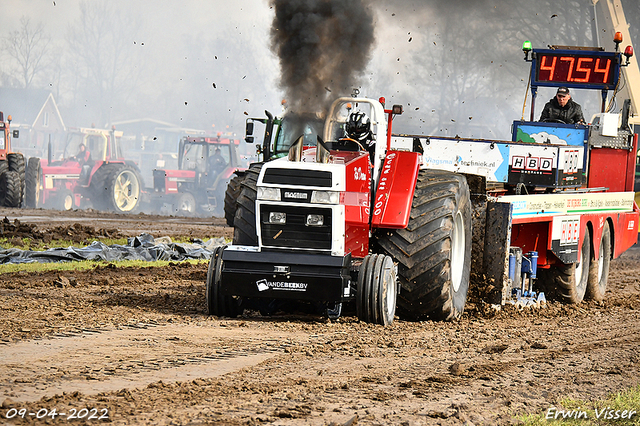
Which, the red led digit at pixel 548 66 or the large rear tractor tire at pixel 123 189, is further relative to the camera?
the large rear tractor tire at pixel 123 189

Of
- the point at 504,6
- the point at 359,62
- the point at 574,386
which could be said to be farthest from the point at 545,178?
the point at 504,6

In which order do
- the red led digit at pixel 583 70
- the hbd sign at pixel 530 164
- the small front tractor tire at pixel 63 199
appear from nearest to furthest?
the hbd sign at pixel 530 164, the red led digit at pixel 583 70, the small front tractor tire at pixel 63 199

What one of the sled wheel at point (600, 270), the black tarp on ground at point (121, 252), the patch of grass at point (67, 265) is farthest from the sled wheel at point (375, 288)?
the black tarp on ground at point (121, 252)

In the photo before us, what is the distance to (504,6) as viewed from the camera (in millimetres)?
36500

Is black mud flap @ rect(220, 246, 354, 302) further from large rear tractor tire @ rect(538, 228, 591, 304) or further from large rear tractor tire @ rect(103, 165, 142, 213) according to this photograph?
large rear tractor tire @ rect(103, 165, 142, 213)

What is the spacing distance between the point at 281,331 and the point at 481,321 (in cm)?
235

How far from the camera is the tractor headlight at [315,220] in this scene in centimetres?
741

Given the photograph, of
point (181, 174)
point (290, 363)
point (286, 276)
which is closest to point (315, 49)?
point (286, 276)

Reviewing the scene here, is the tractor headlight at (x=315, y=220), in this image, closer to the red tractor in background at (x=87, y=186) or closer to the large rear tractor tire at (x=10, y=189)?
the large rear tractor tire at (x=10, y=189)

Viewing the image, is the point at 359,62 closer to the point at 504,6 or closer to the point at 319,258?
the point at 319,258

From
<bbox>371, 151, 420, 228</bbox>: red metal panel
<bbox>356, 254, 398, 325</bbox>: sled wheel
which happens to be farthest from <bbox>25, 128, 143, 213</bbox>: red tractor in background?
<bbox>356, 254, 398, 325</bbox>: sled wheel

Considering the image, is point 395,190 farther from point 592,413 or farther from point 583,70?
point 583,70

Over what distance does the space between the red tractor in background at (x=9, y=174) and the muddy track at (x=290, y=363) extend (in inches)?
657

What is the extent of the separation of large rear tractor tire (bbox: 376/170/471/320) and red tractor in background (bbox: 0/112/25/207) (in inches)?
776
